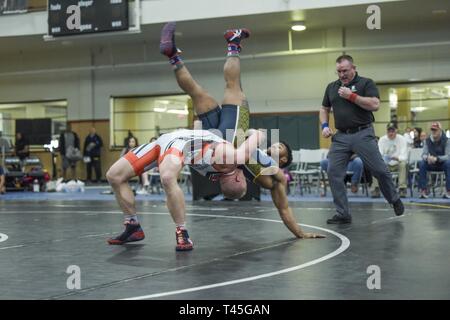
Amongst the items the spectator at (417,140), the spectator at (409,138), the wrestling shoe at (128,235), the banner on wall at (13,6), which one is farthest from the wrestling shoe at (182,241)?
the banner on wall at (13,6)

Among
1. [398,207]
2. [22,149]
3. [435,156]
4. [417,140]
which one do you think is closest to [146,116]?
[22,149]

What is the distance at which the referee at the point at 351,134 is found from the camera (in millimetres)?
6211

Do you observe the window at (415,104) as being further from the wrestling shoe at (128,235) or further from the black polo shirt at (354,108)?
the wrestling shoe at (128,235)

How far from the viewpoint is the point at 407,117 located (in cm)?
1752

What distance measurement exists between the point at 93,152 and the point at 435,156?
10.2 metres

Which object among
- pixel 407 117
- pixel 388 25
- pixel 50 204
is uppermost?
pixel 388 25

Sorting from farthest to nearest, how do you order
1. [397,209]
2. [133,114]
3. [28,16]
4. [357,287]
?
1. [133,114]
2. [28,16]
3. [397,209]
4. [357,287]

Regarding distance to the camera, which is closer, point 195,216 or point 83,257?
point 83,257

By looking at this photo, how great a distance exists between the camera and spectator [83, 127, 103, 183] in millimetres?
17516

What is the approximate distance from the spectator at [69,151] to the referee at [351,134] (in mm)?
10964

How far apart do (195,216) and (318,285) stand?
422cm

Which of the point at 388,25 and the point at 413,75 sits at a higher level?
the point at 388,25
